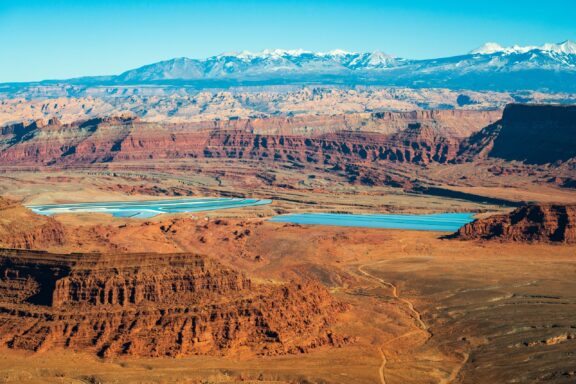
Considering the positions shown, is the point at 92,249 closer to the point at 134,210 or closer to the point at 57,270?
the point at 57,270

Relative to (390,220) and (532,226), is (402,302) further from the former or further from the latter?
(390,220)

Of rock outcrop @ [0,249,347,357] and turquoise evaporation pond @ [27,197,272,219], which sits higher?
rock outcrop @ [0,249,347,357]

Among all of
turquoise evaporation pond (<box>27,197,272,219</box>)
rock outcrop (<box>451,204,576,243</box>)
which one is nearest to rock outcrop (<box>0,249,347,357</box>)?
rock outcrop (<box>451,204,576,243</box>)

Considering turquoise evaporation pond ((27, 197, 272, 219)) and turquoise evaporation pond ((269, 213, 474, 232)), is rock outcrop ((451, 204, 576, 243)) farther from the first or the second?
turquoise evaporation pond ((27, 197, 272, 219))

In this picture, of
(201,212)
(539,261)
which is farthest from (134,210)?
(539,261)

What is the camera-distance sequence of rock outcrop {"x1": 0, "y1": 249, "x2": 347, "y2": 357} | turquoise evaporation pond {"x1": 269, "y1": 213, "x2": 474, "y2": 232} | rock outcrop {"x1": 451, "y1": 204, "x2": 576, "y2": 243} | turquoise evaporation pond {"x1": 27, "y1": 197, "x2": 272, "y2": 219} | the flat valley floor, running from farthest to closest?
1. turquoise evaporation pond {"x1": 27, "y1": 197, "x2": 272, "y2": 219}
2. turquoise evaporation pond {"x1": 269, "y1": 213, "x2": 474, "y2": 232}
3. rock outcrop {"x1": 451, "y1": 204, "x2": 576, "y2": 243}
4. rock outcrop {"x1": 0, "y1": 249, "x2": 347, "y2": 357}
5. the flat valley floor

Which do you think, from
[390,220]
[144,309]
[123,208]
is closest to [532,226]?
[390,220]

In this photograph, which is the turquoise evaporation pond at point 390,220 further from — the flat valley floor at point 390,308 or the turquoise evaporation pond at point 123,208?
the turquoise evaporation pond at point 123,208
